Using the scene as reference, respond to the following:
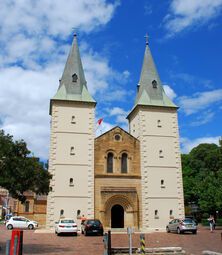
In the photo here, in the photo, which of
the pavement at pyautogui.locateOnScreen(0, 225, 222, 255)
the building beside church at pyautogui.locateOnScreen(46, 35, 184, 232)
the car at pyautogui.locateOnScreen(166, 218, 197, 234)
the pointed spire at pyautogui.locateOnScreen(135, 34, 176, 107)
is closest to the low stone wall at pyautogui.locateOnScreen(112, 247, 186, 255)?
the pavement at pyautogui.locateOnScreen(0, 225, 222, 255)

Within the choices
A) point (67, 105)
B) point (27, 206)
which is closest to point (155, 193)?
point (67, 105)

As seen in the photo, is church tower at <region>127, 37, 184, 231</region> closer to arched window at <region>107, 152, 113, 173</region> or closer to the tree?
arched window at <region>107, 152, 113, 173</region>

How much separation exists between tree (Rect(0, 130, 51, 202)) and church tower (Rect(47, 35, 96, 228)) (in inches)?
601

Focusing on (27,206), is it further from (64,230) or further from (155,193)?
(64,230)

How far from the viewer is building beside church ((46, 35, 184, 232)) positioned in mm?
38656

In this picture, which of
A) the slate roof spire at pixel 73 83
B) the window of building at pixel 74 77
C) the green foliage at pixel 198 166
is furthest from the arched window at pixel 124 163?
the green foliage at pixel 198 166

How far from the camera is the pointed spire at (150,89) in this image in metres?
44.1

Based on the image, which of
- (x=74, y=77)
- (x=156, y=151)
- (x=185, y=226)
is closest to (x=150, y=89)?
(x=156, y=151)

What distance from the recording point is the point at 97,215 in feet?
127

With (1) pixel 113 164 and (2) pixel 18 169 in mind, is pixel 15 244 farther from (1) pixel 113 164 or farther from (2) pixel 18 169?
(1) pixel 113 164

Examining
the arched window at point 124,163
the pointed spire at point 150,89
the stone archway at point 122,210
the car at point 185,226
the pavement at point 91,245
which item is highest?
the pointed spire at point 150,89

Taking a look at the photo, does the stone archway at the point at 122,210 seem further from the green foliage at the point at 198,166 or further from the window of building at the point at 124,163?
the green foliage at the point at 198,166

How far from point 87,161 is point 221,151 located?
799 inches

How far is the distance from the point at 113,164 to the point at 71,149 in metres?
5.01
